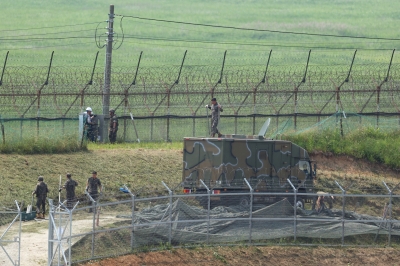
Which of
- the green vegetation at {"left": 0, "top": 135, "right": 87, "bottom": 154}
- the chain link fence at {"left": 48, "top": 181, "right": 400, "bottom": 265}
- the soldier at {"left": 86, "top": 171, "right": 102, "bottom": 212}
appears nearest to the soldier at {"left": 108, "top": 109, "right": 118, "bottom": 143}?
the green vegetation at {"left": 0, "top": 135, "right": 87, "bottom": 154}

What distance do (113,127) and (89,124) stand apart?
2.82 feet

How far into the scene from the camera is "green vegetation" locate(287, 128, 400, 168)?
A: 31188 mm

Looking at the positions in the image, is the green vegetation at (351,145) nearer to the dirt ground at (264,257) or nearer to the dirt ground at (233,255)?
the dirt ground at (233,255)

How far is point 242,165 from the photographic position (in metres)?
25.4

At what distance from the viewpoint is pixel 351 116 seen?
34.6m

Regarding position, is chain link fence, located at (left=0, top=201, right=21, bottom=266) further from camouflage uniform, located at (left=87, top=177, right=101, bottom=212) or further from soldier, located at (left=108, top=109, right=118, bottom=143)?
soldier, located at (left=108, top=109, right=118, bottom=143)

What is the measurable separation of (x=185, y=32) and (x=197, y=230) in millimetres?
51867

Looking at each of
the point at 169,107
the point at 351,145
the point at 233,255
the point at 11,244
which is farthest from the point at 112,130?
the point at 11,244

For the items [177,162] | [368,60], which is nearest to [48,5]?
[368,60]

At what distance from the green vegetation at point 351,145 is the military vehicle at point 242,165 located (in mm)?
5232

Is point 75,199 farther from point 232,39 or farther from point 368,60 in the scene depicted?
point 232,39

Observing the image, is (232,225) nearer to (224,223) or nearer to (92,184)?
(224,223)

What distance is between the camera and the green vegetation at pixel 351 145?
1228 inches

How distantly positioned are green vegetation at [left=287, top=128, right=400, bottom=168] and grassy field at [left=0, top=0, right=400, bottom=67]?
26.2 metres
